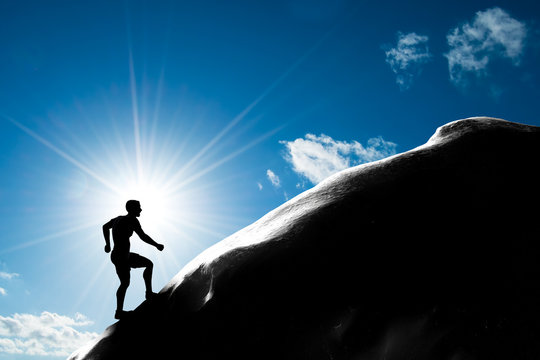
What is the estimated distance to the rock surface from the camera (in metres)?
3.93

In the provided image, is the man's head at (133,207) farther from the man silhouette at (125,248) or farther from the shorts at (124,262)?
the shorts at (124,262)

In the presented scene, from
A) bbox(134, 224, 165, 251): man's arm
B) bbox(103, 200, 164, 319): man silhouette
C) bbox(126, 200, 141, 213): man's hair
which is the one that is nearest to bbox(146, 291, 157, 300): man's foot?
bbox(103, 200, 164, 319): man silhouette

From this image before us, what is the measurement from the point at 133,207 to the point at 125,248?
0.82 metres

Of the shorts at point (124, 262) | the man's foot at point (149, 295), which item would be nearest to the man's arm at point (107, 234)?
the shorts at point (124, 262)

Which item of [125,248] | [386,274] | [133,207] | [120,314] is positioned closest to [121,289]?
[120,314]

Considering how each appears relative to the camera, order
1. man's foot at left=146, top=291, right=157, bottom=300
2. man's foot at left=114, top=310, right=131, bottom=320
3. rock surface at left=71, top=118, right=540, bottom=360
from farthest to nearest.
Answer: man's foot at left=146, top=291, right=157, bottom=300, man's foot at left=114, top=310, right=131, bottom=320, rock surface at left=71, top=118, right=540, bottom=360

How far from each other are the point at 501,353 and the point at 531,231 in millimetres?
1904

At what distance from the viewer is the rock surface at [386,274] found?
12.9 ft

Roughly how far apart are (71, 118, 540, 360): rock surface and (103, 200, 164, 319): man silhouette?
1.74 feet

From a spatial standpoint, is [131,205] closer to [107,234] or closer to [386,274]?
[107,234]

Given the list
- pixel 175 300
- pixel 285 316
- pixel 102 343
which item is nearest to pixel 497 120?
pixel 285 316

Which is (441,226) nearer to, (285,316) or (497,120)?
(285,316)

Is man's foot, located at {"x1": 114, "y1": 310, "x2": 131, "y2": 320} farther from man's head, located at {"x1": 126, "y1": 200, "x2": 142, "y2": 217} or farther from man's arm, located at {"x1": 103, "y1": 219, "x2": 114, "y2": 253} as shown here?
man's head, located at {"x1": 126, "y1": 200, "x2": 142, "y2": 217}

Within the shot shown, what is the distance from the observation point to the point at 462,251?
459cm
